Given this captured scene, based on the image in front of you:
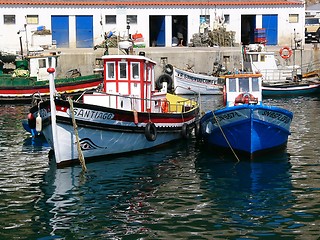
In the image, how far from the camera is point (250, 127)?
19.4m

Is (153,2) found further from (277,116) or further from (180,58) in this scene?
(277,116)

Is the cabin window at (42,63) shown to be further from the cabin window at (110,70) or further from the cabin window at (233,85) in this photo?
the cabin window at (233,85)

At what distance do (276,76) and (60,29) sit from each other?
55.3 ft

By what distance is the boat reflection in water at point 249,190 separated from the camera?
1345cm

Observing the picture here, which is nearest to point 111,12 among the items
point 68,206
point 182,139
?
point 182,139

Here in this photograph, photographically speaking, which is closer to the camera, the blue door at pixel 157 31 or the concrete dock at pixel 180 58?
the concrete dock at pixel 180 58

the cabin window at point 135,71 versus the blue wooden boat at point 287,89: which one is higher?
the cabin window at point 135,71

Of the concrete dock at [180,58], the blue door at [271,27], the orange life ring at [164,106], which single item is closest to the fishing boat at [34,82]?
the concrete dock at [180,58]

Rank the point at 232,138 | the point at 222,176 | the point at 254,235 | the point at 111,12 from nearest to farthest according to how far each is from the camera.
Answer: the point at 254,235 → the point at 222,176 → the point at 232,138 → the point at 111,12

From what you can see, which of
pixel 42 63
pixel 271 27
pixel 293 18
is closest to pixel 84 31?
pixel 42 63

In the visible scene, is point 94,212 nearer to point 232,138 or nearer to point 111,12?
point 232,138

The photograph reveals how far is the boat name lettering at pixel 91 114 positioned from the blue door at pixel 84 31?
29925mm

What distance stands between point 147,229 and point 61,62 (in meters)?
29.4

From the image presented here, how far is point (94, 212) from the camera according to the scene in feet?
46.9
